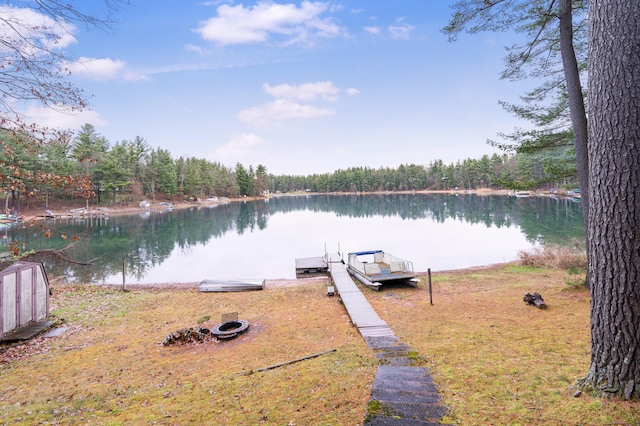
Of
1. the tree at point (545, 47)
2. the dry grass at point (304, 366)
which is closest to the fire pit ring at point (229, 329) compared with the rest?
the dry grass at point (304, 366)

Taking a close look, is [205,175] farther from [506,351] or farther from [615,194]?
[615,194]

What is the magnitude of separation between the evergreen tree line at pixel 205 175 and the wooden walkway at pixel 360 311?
214 inches

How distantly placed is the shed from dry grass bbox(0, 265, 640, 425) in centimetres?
109

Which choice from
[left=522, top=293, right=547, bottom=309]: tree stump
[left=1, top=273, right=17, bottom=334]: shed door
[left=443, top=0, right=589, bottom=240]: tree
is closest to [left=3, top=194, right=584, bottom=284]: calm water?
[left=1, top=273, right=17, bottom=334]: shed door

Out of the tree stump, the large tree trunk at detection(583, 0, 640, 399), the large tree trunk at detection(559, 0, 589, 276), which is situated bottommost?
the tree stump

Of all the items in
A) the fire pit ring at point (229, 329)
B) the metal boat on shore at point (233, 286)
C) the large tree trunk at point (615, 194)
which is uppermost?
the large tree trunk at point (615, 194)

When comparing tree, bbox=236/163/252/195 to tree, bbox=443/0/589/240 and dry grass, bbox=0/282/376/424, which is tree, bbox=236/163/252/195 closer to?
dry grass, bbox=0/282/376/424

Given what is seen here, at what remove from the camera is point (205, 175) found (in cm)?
7419

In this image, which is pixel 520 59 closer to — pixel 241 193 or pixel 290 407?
pixel 290 407

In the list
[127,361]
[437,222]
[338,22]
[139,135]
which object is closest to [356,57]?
[338,22]

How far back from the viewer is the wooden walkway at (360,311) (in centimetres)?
652

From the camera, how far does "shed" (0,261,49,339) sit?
7367 millimetres

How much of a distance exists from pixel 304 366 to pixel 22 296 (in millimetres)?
7971

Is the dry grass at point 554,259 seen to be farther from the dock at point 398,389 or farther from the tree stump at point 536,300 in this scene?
the dock at point 398,389
